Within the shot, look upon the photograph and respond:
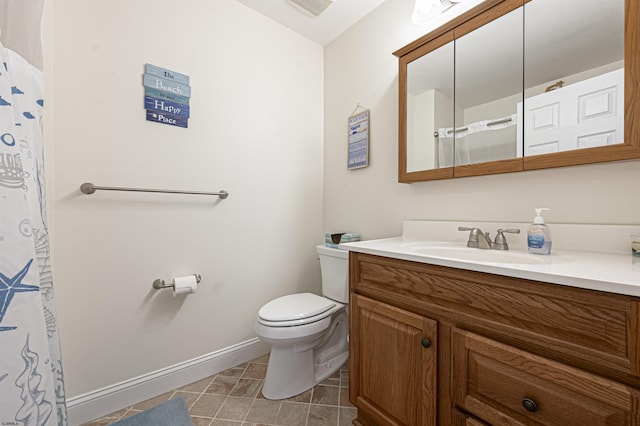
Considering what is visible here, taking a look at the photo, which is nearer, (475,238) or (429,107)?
(475,238)

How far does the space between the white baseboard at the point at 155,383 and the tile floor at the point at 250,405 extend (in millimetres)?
30

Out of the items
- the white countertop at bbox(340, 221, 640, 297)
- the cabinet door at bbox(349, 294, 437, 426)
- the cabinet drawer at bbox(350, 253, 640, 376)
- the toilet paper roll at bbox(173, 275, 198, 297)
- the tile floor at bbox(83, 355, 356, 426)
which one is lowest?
the tile floor at bbox(83, 355, 356, 426)

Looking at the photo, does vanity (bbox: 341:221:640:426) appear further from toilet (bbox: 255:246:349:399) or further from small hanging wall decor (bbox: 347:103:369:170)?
small hanging wall decor (bbox: 347:103:369:170)

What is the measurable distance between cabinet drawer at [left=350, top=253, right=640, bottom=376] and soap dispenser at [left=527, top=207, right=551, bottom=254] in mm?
404

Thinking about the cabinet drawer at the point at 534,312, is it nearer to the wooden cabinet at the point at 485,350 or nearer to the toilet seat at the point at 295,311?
the wooden cabinet at the point at 485,350

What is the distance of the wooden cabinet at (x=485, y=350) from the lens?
0.57 metres

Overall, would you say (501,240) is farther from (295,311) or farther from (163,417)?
(163,417)

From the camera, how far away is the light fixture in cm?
137

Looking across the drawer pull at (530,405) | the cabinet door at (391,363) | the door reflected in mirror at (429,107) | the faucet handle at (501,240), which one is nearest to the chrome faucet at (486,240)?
the faucet handle at (501,240)

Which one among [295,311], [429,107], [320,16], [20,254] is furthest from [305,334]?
[320,16]

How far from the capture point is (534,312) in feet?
2.20

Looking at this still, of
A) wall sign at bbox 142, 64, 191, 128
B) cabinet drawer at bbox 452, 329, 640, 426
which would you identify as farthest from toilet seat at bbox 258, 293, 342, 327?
wall sign at bbox 142, 64, 191, 128

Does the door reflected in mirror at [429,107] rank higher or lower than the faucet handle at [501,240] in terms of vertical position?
higher

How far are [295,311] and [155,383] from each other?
0.84m
